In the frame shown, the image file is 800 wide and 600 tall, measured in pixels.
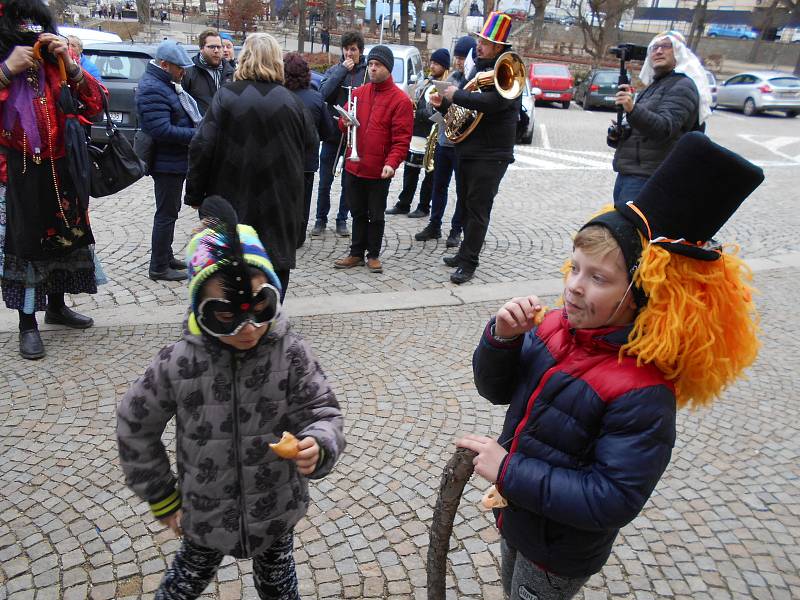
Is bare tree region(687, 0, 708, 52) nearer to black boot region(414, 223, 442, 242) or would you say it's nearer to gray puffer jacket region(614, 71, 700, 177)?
black boot region(414, 223, 442, 242)

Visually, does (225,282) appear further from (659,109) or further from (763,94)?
(763,94)

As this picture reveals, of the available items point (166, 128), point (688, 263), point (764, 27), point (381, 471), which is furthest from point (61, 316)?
point (764, 27)

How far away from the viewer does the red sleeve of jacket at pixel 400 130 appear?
5.59 m

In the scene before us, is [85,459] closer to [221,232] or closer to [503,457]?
[221,232]

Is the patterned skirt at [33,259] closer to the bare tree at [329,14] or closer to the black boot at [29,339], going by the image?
the black boot at [29,339]

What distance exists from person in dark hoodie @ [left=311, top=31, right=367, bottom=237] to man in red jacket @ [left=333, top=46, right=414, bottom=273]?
810 mm

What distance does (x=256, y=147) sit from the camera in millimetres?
3904

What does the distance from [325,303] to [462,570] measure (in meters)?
2.93

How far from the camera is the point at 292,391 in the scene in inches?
77.9

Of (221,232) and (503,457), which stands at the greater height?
(221,232)

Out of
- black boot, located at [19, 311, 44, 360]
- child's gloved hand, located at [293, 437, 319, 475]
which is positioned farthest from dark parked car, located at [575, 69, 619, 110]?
child's gloved hand, located at [293, 437, 319, 475]

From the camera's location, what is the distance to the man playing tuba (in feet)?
17.1

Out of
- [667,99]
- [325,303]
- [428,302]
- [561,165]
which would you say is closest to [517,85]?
[667,99]

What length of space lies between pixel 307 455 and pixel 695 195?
122 cm
